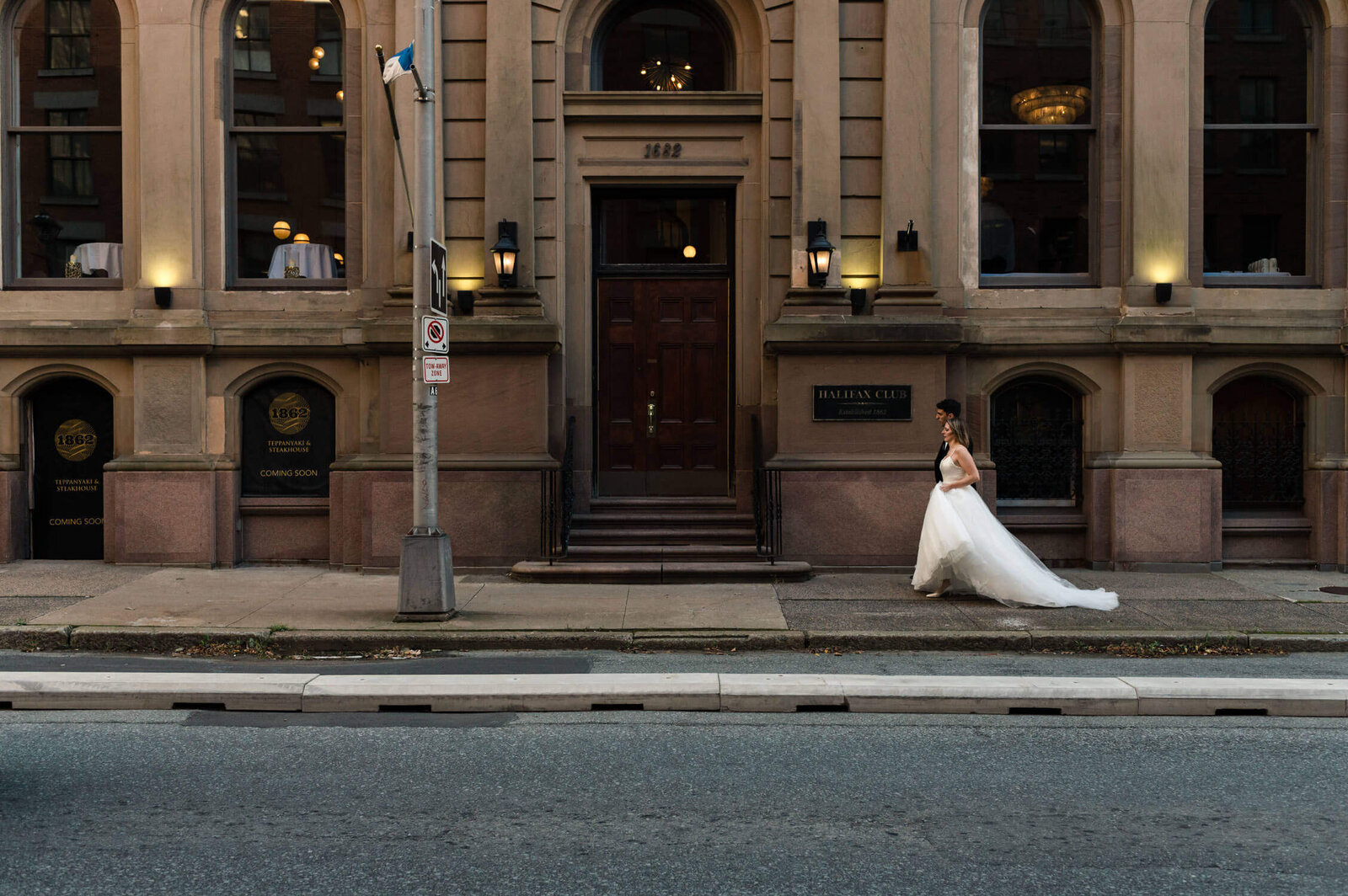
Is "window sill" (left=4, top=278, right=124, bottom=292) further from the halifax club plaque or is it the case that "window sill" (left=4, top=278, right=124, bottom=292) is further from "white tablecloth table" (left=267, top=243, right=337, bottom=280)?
the halifax club plaque

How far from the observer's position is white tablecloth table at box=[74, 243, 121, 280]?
1240cm

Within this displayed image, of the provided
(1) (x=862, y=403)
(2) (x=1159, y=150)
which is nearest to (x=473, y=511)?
(1) (x=862, y=403)

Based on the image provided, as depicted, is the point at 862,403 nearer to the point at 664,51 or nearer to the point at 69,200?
the point at 664,51

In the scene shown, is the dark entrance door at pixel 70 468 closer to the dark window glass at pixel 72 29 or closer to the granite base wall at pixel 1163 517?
the dark window glass at pixel 72 29

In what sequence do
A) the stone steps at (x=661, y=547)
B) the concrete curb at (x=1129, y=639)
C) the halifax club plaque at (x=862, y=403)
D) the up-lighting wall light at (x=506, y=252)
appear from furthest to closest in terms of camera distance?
the halifax club plaque at (x=862, y=403) < the up-lighting wall light at (x=506, y=252) < the stone steps at (x=661, y=547) < the concrete curb at (x=1129, y=639)

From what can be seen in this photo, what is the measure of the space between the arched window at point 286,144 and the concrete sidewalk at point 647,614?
4.05 metres

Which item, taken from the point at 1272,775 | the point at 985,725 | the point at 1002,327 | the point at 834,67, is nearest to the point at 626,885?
the point at 985,725

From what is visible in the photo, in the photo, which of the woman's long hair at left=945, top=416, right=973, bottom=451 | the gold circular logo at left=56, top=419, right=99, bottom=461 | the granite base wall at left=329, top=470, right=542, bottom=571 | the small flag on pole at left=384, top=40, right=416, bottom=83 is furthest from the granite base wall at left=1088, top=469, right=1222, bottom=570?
the gold circular logo at left=56, top=419, right=99, bottom=461

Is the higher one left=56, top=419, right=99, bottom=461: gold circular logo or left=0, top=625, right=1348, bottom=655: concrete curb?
left=56, top=419, right=99, bottom=461: gold circular logo

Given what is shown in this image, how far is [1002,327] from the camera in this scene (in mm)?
11844

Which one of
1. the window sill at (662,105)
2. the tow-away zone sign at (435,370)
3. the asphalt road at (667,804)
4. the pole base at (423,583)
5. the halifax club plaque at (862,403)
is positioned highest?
the window sill at (662,105)

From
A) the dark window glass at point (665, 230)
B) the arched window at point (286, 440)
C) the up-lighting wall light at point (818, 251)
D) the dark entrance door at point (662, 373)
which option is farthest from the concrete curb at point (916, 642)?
the arched window at point (286, 440)

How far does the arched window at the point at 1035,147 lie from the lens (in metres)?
12.2

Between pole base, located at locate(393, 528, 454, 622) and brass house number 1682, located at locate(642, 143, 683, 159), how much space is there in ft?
19.6
